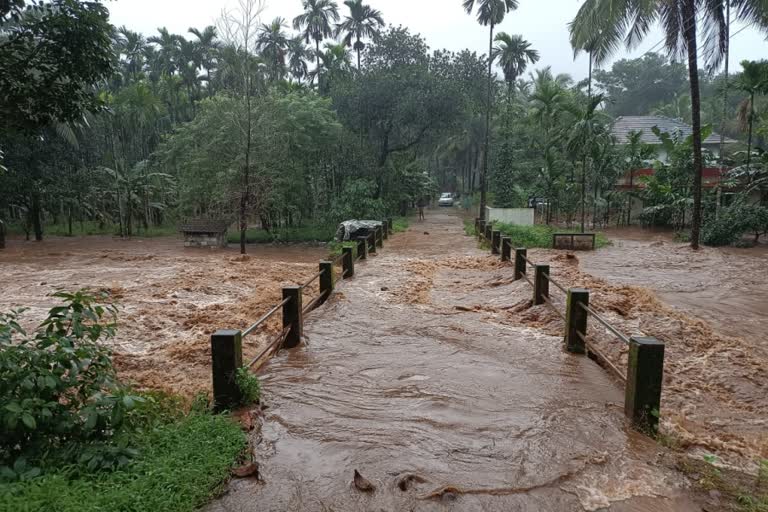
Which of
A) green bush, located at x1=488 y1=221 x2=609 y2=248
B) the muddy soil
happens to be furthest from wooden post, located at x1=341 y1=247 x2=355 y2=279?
green bush, located at x1=488 y1=221 x2=609 y2=248

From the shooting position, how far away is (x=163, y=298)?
38.4 feet

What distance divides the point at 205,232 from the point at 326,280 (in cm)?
1894

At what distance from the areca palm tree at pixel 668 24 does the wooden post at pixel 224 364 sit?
669 inches

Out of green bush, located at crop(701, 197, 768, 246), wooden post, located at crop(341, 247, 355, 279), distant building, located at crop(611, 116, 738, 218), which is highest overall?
distant building, located at crop(611, 116, 738, 218)

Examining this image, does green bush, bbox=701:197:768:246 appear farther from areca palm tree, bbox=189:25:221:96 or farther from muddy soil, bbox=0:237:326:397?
areca palm tree, bbox=189:25:221:96

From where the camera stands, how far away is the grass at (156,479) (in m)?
2.89

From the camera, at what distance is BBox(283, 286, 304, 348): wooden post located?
274 inches

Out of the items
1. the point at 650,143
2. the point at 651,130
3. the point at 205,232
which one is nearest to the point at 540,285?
the point at 205,232

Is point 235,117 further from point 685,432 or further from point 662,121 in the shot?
point 662,121

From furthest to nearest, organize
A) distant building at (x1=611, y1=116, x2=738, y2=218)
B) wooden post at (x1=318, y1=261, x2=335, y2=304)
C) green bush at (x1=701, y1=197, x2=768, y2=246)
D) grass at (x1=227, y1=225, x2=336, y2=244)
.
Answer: grass at (x1=227, y1=225, x2=336, y2=244), distant building at (x1=611, y1=116, x2=738, y2=218), green bush at (x1=701, y1=197, x2=768, y2=246), wooden post at (x1=318, y1=261, x2=335, y2=304)

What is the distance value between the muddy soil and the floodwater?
335 inches

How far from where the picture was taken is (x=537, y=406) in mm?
5230

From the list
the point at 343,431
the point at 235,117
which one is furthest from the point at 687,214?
the point at 343,431

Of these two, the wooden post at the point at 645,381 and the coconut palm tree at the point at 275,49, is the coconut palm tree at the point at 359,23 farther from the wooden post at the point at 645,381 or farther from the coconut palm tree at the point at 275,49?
the wooden post at the point at 645,381
